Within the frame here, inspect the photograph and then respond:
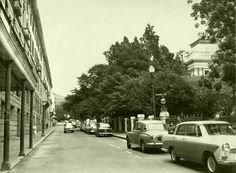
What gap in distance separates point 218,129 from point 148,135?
637 centimetres

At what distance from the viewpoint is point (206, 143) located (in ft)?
35.6

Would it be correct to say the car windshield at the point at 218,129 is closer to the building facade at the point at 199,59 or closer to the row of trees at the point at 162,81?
the row of trees at the point at 162,81

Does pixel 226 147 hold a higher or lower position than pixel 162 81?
lower

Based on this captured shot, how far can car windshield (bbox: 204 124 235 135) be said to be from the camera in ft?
37.7

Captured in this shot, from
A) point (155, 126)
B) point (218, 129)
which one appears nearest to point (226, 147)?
point (218, 129)

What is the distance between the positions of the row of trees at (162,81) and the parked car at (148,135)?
10.9 ft

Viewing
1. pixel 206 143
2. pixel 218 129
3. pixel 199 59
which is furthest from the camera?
pixel 199 59

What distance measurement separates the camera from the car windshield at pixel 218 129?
37.7ft

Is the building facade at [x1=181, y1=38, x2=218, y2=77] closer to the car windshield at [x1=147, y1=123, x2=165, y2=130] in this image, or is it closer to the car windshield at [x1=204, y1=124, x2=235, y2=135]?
the car windshield at [x1=147, y1=123, x2=165, y2=130]

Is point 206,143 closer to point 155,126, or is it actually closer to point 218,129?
point 218,129

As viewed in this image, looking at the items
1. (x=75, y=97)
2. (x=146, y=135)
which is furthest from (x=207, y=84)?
(x=75, y=97)

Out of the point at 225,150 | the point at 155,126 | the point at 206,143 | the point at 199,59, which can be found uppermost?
the point at 199,59

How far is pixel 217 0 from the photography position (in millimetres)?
16016

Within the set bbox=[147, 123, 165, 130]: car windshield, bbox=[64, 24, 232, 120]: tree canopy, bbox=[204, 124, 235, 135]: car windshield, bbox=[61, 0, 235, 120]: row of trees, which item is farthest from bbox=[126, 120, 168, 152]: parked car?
bbox=[64, 24, 232, 120]: tree canopy
